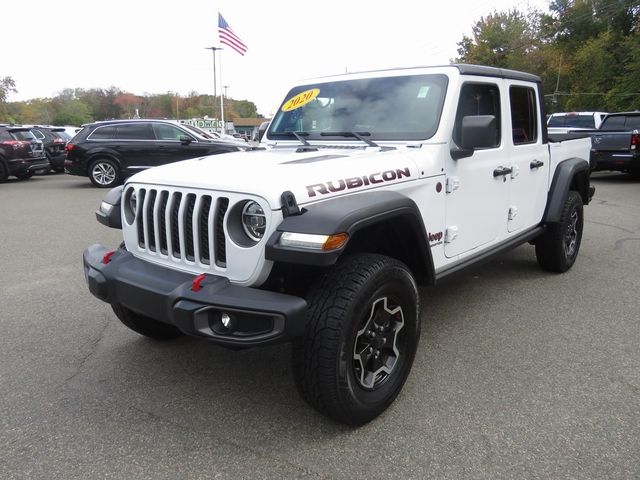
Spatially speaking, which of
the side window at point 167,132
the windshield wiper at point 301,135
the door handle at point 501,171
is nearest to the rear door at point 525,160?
the door handle at point 501,171

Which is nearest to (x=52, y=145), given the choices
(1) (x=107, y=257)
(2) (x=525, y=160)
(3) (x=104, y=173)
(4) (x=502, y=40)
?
(3) (x=104, y=173)

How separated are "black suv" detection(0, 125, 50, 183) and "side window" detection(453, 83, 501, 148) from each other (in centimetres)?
1422

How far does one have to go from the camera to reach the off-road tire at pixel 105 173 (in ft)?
42.8

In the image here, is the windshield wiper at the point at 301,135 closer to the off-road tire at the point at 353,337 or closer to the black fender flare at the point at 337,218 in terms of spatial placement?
the black fender flare at the point at 337,218

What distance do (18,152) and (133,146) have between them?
416cm

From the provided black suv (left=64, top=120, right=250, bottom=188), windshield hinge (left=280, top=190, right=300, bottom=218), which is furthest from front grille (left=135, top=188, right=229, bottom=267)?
black suv (left=64, top=120, right=250, bottom=188)

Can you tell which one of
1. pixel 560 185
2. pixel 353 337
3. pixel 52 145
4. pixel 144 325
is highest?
pixel 52 145

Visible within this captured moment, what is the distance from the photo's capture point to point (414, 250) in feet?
10.1

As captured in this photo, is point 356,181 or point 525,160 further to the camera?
point 525,160

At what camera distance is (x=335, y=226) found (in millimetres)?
2344

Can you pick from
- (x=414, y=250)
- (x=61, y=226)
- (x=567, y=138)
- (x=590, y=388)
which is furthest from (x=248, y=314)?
(x=61, y=226)

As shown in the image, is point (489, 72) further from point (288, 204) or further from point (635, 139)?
point (635, 139)

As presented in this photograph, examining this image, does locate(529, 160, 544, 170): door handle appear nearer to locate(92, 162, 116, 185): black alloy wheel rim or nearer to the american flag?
locate(92, 162, 116, 185): black alloy wheel rim

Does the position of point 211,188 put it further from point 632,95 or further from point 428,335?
point 632,95
